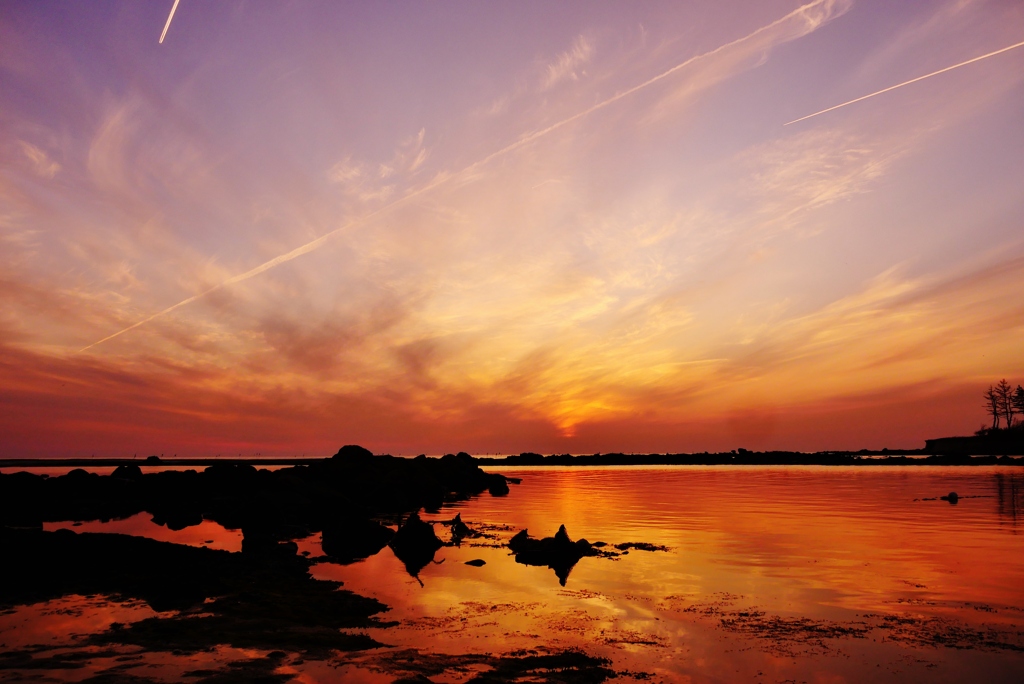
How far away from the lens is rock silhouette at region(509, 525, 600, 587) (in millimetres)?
19656

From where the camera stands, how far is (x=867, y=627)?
11.7 metres

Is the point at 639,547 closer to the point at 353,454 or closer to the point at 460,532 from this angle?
the point at 460,532

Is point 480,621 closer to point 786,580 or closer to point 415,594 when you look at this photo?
point 415,594

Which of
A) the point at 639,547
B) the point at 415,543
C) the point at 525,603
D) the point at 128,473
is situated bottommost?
the point at 525,603

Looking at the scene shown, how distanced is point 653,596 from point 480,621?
Result: 4.61 meters

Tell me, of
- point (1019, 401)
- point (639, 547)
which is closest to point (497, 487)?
point (639, 547)

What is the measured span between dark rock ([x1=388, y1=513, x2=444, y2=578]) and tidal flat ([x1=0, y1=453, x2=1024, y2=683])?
0.22m

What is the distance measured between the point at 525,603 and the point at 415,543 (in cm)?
953

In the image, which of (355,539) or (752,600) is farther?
(355,539)

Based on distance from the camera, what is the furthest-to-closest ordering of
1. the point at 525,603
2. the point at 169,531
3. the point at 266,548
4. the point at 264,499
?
the point at 264,499 < the point at 169,531 < the point at 266,548 < the point at 525,603

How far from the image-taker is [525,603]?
14062mm

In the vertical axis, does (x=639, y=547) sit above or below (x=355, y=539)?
below

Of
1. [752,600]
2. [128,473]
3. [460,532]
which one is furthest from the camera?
[128,473]

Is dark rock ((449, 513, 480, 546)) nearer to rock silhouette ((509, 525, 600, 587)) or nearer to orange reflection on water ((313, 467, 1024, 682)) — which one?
orange reflection on water ((313, 467, 1024, 682))
